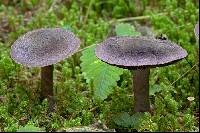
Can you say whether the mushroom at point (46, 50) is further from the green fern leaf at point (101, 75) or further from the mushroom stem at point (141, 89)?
the mushroom stem at point (141, 89)

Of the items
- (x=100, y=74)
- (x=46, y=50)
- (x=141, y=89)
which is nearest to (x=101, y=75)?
(x=100, y=74)

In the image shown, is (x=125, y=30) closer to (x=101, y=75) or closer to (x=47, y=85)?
(x=101, y=75)

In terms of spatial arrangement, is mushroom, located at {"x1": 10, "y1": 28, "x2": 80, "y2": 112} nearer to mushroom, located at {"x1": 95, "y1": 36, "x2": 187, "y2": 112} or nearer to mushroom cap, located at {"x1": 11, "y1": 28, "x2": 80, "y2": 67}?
mushroom cap, located at {"x1": 11, "y1": 28, "x2": 80, "y2": 67}

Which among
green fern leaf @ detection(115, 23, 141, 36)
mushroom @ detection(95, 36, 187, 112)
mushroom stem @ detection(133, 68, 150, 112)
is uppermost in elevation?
mushroom @ detection(95, 36, 187, 112)

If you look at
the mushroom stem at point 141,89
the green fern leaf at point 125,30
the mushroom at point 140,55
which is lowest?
the mushroom stem at point 141,89

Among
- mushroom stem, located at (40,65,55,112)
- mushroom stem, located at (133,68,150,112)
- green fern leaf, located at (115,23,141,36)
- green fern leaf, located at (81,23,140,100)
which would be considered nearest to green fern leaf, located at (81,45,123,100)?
green fern leaf, located at (81,23,140,100)

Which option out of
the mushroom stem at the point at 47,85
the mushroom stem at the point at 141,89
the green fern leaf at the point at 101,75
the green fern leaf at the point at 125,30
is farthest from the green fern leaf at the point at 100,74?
the green fern leaf at the point at 125,30
